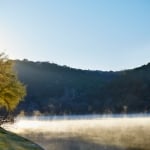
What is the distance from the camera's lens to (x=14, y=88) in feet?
251

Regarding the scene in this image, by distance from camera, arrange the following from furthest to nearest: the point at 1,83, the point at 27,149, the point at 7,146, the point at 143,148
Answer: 1. the point at 1,83
2. the point at 143,148
3. the point at 27,149
4. the point at 7,146

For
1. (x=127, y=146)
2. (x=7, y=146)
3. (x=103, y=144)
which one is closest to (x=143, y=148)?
(x=127, y=146)

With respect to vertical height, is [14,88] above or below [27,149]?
above

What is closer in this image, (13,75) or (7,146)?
(7,146)

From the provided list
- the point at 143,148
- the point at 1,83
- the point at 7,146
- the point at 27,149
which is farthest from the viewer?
the point at 1,83

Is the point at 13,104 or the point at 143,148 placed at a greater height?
the point at 13,104

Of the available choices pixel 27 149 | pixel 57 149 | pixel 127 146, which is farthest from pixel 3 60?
pixel 27 149

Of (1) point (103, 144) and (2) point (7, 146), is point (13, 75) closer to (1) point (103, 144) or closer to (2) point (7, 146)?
(1) point (103, 144)

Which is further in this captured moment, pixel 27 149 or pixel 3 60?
pixel 3 60

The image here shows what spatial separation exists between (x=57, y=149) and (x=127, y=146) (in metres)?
10.8

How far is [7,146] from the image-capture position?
142ft

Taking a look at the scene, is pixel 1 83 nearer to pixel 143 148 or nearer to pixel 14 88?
pixel 14 88

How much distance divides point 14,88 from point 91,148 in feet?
50.2

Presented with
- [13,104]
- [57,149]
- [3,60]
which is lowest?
[57,149]
